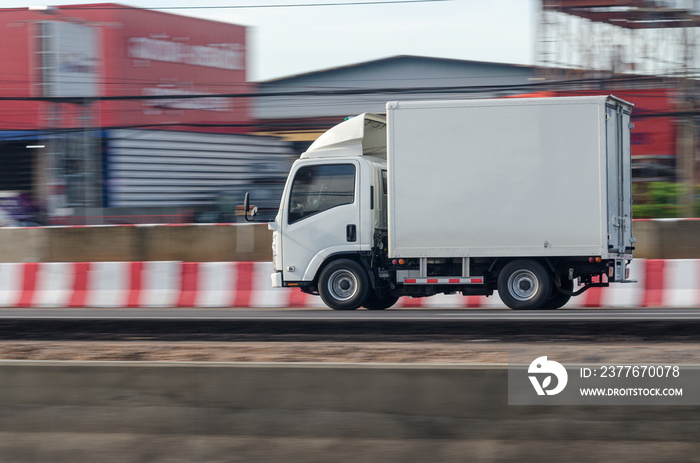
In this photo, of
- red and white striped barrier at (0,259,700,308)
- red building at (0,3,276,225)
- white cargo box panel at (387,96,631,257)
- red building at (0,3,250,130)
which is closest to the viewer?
white cargo box panel at (387,96,631,257)

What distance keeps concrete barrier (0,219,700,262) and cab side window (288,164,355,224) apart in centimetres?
697

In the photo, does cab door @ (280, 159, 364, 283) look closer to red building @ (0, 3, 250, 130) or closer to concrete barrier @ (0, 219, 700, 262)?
concrete barrier @ (0, 219, 700, 262)

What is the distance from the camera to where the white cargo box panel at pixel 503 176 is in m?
11.8

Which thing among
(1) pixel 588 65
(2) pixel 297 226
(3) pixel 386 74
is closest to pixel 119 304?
(2) pixel 297 226

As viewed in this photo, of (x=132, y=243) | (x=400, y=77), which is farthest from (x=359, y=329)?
(x=400, y=77)

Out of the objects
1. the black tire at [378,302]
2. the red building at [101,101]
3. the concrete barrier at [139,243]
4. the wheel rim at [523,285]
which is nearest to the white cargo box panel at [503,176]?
the wheel rim at [523,285]

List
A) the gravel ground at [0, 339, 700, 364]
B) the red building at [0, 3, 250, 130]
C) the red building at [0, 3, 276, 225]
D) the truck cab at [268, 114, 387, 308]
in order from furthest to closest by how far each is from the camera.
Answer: the red building at [0, 3, 250, 130] < the red building at [0, 3, 276, 225] < the truck cab at [268, 114, 387, 308] < the gravel ground at [0, 339, 700, 364]

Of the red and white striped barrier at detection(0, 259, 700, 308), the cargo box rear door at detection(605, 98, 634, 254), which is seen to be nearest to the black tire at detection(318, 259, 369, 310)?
the red and white striped barrier at detection(0, 259, 700, 308)

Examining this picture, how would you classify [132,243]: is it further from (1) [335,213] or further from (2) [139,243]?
(1) [335,213]

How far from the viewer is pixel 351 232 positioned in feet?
40.9

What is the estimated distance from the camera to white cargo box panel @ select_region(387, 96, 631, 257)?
11.8 m

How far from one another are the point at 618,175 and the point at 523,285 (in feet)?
6.58

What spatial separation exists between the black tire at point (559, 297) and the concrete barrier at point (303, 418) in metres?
8.20

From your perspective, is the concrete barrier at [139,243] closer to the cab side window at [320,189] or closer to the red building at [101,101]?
the red building at [101,101]
